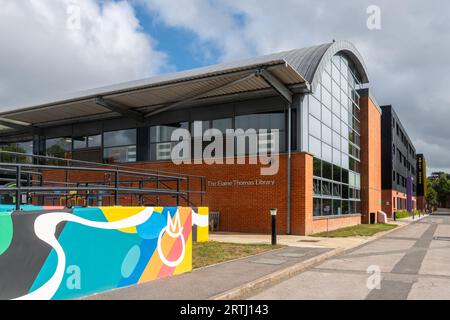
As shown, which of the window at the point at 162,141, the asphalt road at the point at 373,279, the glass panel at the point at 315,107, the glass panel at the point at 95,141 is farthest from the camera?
the glass panel at the point at 95,141

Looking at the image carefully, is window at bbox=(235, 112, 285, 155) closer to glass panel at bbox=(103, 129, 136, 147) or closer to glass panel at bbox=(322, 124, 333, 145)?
glass panel at bbox=(322, 124, 333, 145)

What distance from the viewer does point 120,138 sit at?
80.7 ft

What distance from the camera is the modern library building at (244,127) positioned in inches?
759

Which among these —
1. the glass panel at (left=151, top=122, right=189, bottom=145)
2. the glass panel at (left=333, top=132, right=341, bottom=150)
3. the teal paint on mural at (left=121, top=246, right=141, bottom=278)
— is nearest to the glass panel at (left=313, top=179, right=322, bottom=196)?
the glass panel at (left=333, top=132, right=341, bottom=150)

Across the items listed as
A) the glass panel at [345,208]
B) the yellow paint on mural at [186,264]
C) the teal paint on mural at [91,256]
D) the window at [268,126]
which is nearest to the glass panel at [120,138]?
the window at [268,126]

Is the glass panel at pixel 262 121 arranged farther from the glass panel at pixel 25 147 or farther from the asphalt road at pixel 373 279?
the glass panel at pixel 25 147

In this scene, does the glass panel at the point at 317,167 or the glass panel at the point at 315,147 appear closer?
the glass panel at the point at 315,147

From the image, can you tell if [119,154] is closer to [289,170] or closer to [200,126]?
[200,126]

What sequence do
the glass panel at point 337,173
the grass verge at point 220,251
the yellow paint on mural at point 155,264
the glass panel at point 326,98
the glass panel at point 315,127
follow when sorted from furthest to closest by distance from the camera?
the glass panel at point 337,173 → the glass panel at point 326,98 → the glass panel at point 315,127 → the grass verge at point 220,251 → the yellow paint on mural at point 155,264

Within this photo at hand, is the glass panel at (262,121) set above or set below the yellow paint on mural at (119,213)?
above

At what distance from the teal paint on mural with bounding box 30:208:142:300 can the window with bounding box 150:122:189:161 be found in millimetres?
15057

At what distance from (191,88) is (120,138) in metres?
6.96

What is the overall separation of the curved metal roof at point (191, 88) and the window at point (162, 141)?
1.00m
